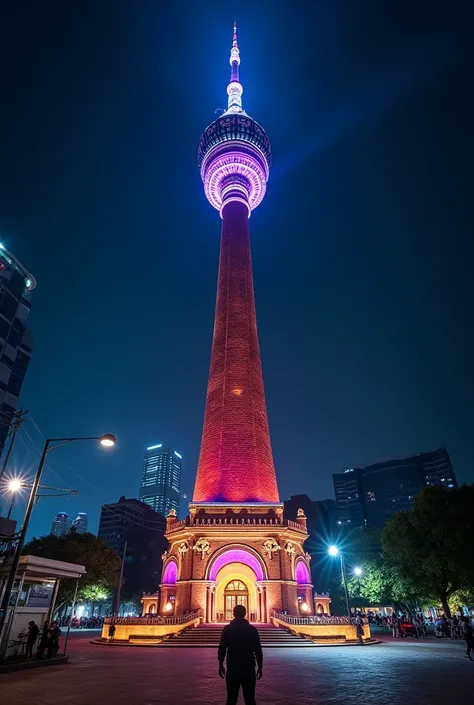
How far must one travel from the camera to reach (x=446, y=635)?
29.8 m

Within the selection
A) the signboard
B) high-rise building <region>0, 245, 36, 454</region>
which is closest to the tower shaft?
the signboard

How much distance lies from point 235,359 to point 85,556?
22148mm

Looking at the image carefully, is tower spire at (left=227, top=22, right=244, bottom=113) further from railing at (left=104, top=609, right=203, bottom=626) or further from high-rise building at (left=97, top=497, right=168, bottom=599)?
high-rise building at (left=97, top=497, right=168, bottom=599)

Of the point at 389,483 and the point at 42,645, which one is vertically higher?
the point at 389,483

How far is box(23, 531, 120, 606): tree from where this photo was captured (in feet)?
125

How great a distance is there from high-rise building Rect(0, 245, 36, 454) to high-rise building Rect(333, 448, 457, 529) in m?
124

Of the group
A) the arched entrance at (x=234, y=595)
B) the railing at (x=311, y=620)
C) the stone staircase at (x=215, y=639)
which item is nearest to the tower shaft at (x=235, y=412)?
the arched entrance at (x=234, y=595)

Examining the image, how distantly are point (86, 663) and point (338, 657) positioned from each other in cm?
918

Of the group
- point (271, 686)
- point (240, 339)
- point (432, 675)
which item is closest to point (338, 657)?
point (432, 675)

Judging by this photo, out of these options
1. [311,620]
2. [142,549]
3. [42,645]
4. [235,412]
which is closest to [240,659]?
[42,645]

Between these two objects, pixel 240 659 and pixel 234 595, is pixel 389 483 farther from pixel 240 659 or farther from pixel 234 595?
pixel 240 659

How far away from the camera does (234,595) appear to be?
28.3 m

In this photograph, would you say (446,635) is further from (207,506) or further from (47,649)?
(47,649)

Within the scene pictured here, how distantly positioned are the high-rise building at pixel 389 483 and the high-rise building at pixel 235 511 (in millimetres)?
131725
